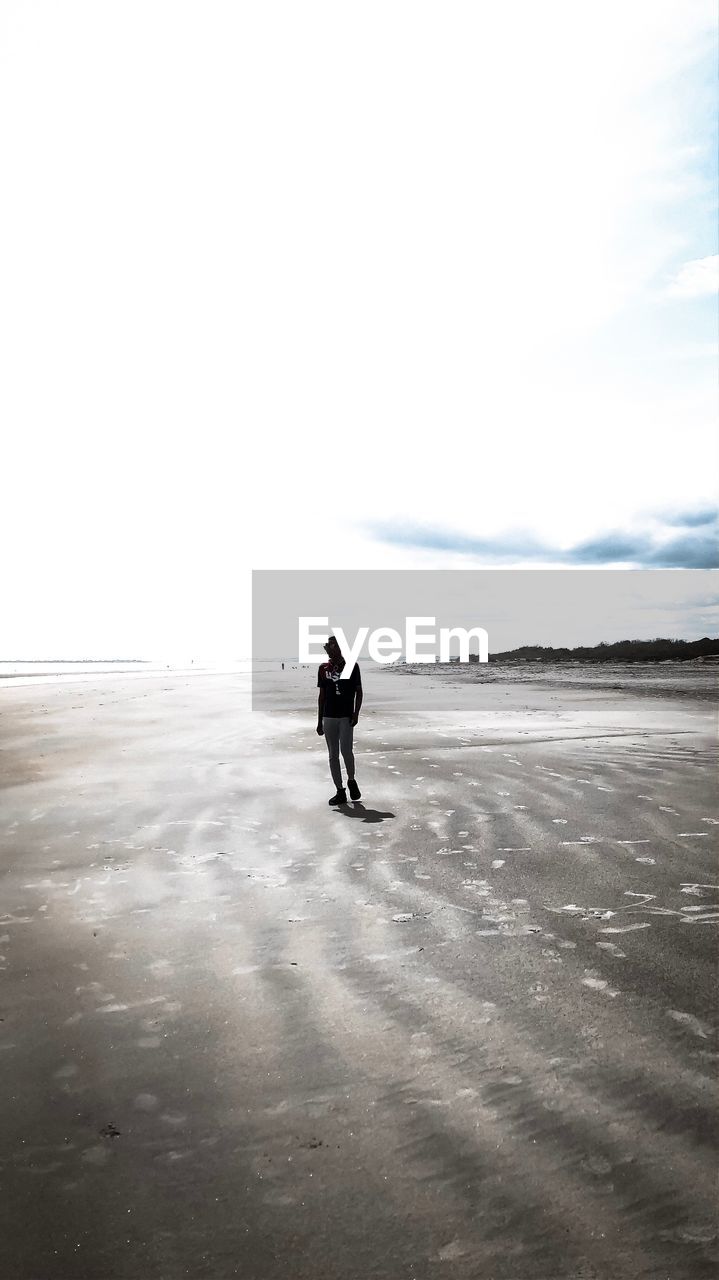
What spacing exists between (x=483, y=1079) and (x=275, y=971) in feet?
5.04

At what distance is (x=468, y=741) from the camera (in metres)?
13.8

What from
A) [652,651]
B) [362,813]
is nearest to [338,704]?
[362,813]

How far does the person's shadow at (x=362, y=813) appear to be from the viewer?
799 cm

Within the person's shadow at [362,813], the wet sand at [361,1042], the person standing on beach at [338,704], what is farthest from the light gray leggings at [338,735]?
the wet sand at [361,1042]

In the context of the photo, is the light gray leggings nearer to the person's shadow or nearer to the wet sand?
the person's shadow

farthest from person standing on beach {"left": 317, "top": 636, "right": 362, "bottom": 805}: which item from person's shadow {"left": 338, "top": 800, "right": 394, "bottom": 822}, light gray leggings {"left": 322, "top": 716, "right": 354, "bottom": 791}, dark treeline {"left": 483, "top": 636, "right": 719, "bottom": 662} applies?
dark treeline {"left": 483, "top": 636, "right": 719, "bottom": 662}

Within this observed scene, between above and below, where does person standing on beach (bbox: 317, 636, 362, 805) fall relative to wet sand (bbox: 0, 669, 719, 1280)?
above

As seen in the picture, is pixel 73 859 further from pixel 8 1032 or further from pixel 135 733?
pixel 135 733

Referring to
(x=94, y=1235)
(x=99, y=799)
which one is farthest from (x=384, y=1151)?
(x=99, y=799)

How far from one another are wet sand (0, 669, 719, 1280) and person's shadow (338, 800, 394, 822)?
7 centimetres

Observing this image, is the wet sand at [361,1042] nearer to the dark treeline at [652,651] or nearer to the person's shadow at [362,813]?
the person's shadow at [362,813]

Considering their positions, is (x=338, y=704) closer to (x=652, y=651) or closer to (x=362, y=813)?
(x=362, y=813)

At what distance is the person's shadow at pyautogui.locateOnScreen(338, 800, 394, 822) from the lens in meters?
7.99

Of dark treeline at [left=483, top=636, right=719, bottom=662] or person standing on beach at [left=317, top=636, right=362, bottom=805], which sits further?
dark treeline at [left=483, top=636, right=719, bottom=662]
